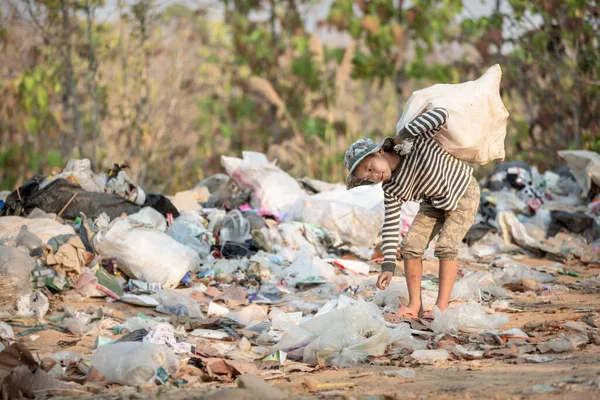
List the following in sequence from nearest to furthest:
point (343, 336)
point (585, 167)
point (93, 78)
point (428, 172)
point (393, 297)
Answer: point (343, 336) → point (428, 172) → point (393, 297) → point (585, 167) → point (93, 78)

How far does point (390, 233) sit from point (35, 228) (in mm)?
2628

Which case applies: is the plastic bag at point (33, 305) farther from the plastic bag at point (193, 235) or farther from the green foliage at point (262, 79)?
the green foliage at point (262, 79)

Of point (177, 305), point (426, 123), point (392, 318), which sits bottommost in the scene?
point (177, 305)

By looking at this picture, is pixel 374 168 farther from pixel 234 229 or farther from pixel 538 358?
pixel 234 229

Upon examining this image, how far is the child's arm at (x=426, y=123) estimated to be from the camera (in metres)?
3.52

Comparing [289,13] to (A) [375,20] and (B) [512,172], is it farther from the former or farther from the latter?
(B) [512,172]

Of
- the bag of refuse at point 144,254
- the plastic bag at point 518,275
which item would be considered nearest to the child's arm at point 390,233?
the plastic bag at point 518,275

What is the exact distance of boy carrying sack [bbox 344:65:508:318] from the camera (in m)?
3.57

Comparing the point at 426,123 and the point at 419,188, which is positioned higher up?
the point at 426,123

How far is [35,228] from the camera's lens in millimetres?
5059

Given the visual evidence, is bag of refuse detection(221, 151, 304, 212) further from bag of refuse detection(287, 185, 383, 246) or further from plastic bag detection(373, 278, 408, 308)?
plastic bag detection(373, 278, 408, 308)

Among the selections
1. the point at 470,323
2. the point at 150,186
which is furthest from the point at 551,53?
the point at 470,323

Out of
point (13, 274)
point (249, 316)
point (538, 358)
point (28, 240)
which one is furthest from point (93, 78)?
point (538, 358)

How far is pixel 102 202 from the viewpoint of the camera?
18.7 ft
